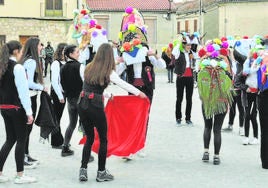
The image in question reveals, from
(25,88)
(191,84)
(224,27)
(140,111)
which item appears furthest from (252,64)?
(224,27)

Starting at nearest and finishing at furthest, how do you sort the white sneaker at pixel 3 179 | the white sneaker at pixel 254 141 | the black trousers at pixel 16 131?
1. the black trousers at pixel 16 131
2. the white sneaker at pixel 3 179
3. the white sneaker at pixel 254 141

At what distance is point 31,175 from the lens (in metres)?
7.33

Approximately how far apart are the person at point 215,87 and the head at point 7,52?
112 inches

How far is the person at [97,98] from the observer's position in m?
6.75

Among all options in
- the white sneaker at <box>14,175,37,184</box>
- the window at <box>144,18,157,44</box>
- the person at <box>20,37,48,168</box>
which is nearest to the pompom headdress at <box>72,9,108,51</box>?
the person at <box>20,37,48,168</box>

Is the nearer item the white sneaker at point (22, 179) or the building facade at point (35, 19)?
the white sneaker at point (22, 179)

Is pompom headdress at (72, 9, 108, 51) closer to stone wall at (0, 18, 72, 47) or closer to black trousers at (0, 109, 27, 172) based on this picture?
black trousers at (0, 109, 27, 172)

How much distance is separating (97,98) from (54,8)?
33055 mm

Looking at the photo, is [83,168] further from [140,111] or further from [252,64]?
[252,64]

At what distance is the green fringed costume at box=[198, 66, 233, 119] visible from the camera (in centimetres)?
792

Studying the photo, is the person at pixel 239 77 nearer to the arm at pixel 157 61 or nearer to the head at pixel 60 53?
the arm at pixel 157 61

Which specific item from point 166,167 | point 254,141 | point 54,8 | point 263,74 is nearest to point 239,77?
point 254,141

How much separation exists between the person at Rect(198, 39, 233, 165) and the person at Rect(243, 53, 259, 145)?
2.96 feet

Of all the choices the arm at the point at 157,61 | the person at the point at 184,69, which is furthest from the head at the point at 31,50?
the person at the point at 184,69
